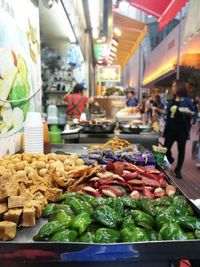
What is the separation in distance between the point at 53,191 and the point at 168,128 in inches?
171

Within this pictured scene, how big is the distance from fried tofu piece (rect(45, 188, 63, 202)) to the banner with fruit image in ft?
2.68

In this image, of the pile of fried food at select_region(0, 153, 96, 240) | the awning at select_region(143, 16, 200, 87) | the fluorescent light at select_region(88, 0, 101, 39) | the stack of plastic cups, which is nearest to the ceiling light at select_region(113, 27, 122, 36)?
the awning at select_region(143, 16, 200, 87)

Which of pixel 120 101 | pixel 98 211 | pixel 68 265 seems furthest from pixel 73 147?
pixel 120 101

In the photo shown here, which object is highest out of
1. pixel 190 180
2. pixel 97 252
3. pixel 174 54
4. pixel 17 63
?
pixel 174 54

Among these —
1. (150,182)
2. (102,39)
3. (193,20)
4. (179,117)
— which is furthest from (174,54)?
(150,182)

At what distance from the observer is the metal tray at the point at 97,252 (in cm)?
80

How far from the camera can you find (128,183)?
143 centimetres

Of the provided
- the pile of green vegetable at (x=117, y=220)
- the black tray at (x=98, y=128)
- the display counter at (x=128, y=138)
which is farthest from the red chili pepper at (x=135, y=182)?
the black tray at (x=98, y=128)

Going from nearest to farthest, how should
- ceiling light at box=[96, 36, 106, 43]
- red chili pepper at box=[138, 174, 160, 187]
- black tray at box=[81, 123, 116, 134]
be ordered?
red chili pepper at box=[138, 174, 160, 187] → black tray at box=[81, 123, 116, 134] → ceiling light at box=[96, 36, 106, 43]

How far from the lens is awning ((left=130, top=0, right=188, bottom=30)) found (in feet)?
16.2

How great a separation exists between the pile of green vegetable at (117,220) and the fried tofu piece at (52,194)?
0.03 meters

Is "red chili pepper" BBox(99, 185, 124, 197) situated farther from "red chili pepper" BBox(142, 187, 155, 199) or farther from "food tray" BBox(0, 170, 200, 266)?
"food tray" BBox(0, 170, 200, 266)

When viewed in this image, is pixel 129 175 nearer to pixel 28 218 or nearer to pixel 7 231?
pixel 28 218

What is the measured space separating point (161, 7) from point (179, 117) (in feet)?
6.93
